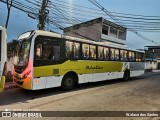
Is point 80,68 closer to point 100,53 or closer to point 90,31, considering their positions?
point 100,53

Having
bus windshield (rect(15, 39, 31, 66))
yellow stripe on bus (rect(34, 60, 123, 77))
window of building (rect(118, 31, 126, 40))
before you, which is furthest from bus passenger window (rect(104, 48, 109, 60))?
window of building (rect(118, 31, 126, 40))

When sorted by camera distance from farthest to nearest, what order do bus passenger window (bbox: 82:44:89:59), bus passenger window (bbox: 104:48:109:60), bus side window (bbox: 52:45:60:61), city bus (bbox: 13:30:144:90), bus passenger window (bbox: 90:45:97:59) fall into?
bus passenger window (bbox: 104:48:109:60)
bus passenger window (bbox: 90:45:97:59)
bus passenger window (bbox: 82:44:89:59)
bus side window (bbox: 52:45:60:61)
city bus (bbox: 13:30:144:90)

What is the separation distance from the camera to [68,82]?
11500mm

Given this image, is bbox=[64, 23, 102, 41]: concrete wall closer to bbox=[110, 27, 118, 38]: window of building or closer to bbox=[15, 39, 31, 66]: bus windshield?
bbox=[110, 27, 118, 38]: window of building

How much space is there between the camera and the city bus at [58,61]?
9.66m

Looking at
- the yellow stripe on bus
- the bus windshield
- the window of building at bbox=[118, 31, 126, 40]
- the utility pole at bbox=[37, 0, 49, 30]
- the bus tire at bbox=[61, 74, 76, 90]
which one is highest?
the window of building at bbox=[118, 31, 126, 40]

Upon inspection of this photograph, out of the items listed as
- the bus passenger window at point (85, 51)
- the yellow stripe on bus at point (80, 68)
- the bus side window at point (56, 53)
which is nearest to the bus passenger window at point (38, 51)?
the yellow stripe on bus at point (80, 68)

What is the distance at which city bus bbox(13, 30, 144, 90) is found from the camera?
9656mm

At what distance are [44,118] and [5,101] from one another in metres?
2.96

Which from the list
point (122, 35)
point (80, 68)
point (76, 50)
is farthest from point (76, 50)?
point (122, 35)

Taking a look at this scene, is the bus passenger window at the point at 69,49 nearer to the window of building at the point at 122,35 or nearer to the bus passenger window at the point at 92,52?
the bus passenger window at the point at 92,52

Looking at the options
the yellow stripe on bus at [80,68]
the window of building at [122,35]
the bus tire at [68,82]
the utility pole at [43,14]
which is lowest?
the bus tire at [68,82]

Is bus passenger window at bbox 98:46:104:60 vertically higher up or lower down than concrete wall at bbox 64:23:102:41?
lower down

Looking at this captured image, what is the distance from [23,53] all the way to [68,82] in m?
2.92
